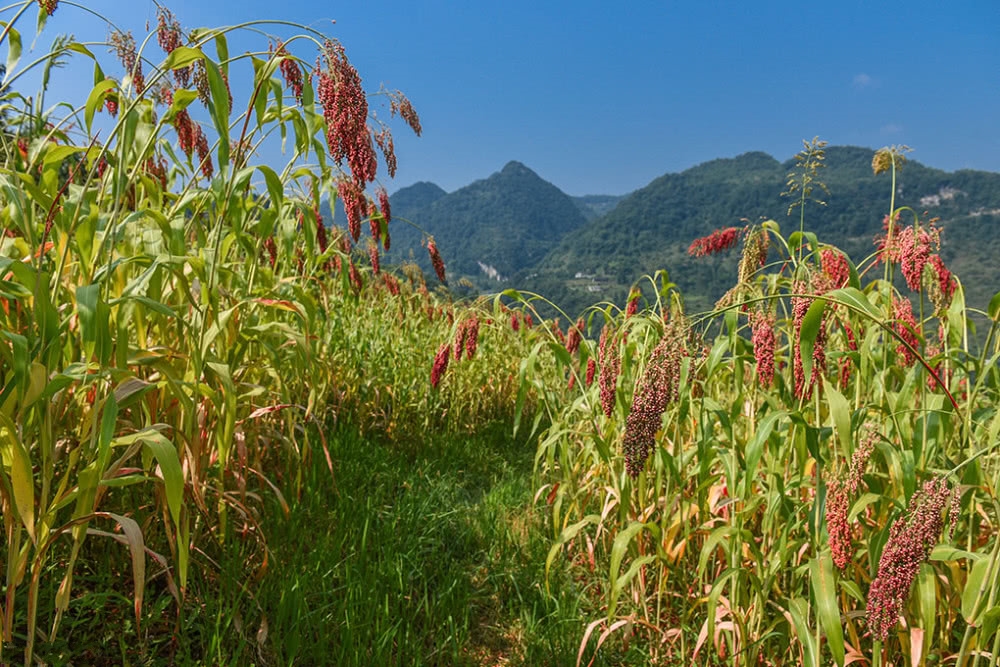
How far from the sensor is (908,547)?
96 centimetres

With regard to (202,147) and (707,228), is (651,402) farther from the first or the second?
(707,228)

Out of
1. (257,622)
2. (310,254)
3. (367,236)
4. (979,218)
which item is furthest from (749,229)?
(979,218)

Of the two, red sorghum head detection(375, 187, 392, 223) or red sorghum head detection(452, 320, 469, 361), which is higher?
red sorghum head detection(375, 187, 392, 223)

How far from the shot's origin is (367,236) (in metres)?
4.45

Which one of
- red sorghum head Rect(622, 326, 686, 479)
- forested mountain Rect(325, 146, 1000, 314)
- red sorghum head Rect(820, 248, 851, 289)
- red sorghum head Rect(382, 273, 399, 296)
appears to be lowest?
red sorghum head Rect(622, 326, 686, 479)

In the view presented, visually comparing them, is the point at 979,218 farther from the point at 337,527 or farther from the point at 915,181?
the point at 337,527

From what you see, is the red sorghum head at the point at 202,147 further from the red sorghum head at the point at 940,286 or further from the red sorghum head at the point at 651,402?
the red sorghum head at the point at 940,286

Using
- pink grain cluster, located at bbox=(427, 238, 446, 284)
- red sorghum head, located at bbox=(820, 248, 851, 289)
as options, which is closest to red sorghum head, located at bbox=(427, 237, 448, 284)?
pink grain cluster, located at bbox=(427, 238, 446, 284)

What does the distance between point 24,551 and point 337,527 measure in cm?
117

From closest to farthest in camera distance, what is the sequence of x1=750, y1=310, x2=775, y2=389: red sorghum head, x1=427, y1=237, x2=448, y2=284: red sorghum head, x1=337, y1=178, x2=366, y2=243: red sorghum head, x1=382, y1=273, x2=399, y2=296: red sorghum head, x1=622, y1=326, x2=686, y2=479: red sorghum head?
x1=622, y1=326, x2=686, y2=479: red sorghum head, x1=750, y1=310, x2=775, y2=389: red sorghum head, x1=337, y1=178, x2=366, y2=243: red sorghum head, x1=427, y1=237, x2=448, y2=284: red sorghum head, x1=382, y1=273, x2=399, y2=296: red sorghum head

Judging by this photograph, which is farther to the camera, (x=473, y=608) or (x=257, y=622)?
(x=473, y=608)

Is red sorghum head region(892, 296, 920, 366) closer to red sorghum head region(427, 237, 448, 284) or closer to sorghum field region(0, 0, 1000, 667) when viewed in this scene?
sorghum field region(0, 0, 1000, 667)

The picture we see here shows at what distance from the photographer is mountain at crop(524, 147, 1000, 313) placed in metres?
93.3

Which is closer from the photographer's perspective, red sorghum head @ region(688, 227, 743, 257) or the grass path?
the grass path
